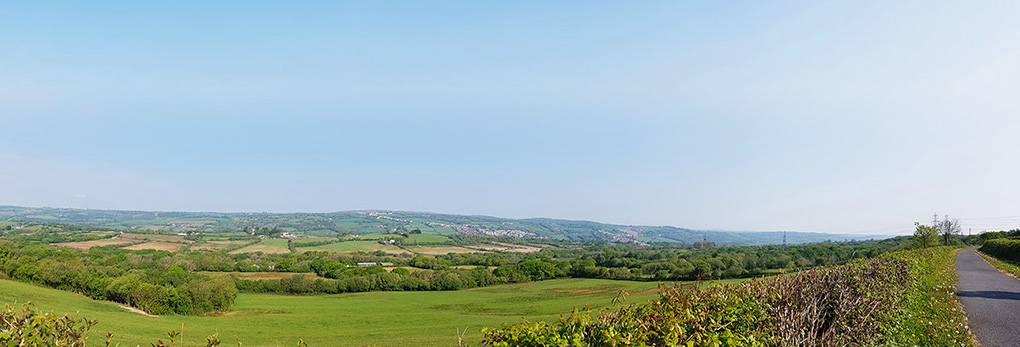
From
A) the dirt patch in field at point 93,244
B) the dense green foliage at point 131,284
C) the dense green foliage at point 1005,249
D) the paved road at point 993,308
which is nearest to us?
the paved road at point 993,308

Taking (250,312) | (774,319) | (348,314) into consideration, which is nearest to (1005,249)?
(774,319)

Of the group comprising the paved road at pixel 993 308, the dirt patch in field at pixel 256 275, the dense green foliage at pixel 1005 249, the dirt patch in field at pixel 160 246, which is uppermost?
the dense green foliage at pixel 1005 249

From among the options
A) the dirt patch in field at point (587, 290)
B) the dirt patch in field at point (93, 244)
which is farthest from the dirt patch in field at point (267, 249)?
the dirt patch in field at point (587, 290)

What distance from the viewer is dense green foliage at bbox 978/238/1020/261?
33.9 meters

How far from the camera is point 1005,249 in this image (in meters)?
37.2

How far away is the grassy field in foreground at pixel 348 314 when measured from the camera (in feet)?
131

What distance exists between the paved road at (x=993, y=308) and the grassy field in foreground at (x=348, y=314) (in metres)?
21.1

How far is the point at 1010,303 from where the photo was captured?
14148 mm

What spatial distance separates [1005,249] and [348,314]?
6212 centimetres

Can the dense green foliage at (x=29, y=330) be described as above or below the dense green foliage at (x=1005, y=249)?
above

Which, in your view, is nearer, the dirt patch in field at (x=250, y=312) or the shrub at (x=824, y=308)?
the shrub at (x=824, y=308)

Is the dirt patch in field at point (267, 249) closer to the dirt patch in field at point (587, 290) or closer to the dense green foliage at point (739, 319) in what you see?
the dirt patch in field at point (587, 290)

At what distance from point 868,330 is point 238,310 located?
2660 inches

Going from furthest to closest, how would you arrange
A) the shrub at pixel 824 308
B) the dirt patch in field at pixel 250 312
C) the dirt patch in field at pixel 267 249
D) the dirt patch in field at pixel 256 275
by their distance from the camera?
the dirt patch in field at pixel 267 249, the dirt patch in field at pixel 256 275, the dirt patch in field at pixel 250 312, the shrub at pixel 824 308
